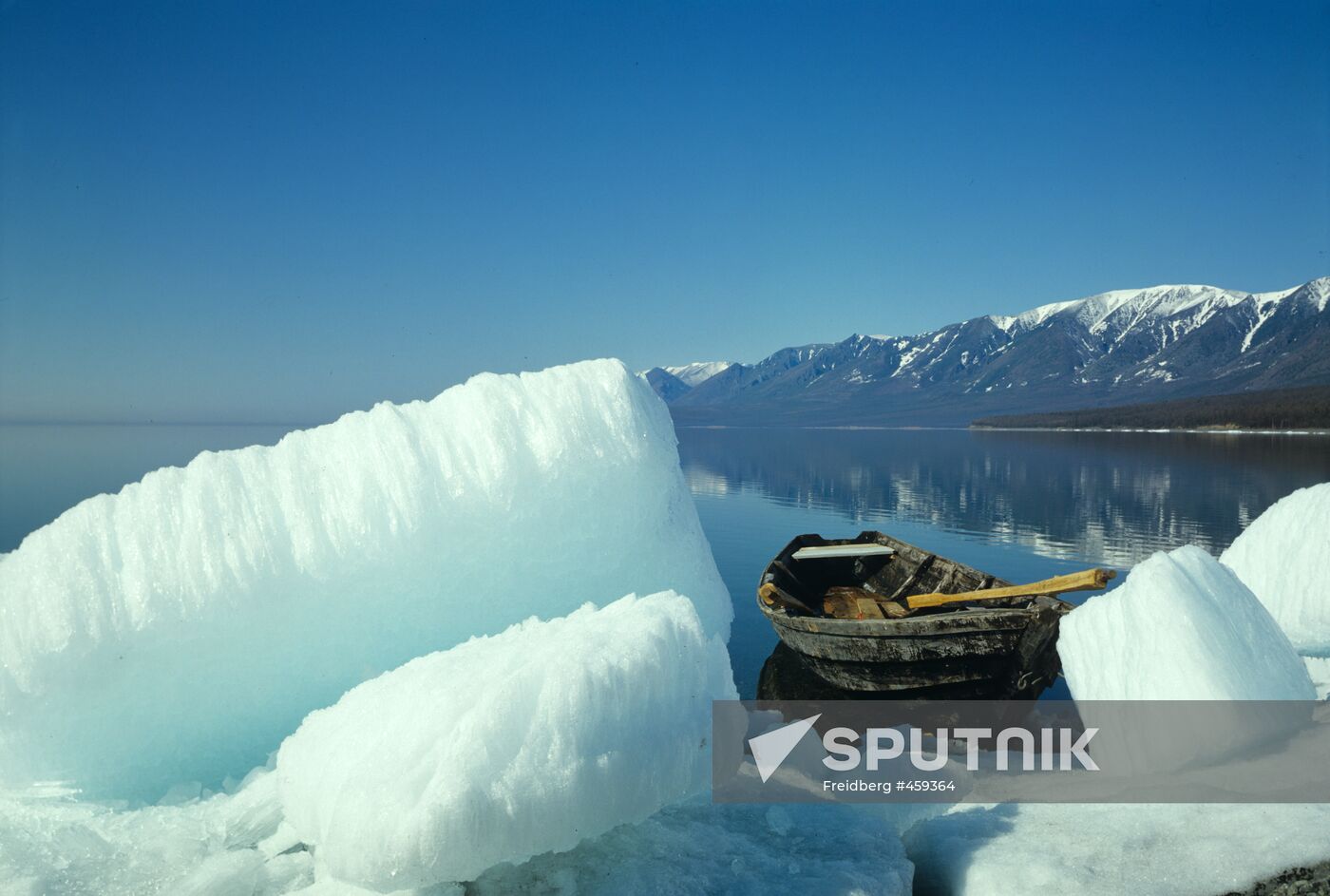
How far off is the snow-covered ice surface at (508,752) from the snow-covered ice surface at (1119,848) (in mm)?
1997

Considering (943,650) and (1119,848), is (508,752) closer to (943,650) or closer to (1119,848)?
(1119,848)

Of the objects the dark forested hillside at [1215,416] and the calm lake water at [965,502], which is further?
the dark forested hillside at [1215,416]

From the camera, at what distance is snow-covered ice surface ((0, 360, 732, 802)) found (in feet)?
22.4

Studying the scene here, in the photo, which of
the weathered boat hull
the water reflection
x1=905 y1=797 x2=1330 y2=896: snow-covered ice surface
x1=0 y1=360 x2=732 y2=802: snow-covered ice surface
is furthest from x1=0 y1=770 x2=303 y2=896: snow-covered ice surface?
the water reflection

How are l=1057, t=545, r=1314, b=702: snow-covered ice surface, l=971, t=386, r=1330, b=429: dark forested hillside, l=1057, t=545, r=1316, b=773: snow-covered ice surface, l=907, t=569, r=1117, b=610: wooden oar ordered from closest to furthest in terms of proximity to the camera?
l=1057, t=545, r=1316, b=773: snow-covered ice surface → l=1057, t=545, r=1314, b=702: snow-covered ice surface → l=907, t=569, r=1117, b=610: wooden oar → l=971, t=386, r=1330, b=429: dark forested hillside

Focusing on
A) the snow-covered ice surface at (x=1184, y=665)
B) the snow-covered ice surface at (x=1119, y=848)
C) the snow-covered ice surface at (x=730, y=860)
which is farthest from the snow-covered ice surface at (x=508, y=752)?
the snow-covered ice surface at (x=1184, y=665)

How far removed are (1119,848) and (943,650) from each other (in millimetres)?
5046

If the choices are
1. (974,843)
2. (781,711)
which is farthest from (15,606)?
(781,711)

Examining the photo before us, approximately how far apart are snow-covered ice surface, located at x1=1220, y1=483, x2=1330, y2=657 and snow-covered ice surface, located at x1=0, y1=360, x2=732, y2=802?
32.5 feet

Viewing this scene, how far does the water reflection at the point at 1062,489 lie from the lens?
28.8 metres

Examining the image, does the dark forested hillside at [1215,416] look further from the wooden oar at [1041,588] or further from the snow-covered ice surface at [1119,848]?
the snow-covered ice surface at [1119,848]

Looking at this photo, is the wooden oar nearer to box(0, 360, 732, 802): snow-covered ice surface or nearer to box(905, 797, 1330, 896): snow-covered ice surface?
box(905, 797, 1330, 896): snow-covered ice surface

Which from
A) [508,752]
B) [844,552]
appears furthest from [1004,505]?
[508,752]

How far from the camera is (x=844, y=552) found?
Result: 15.9 metres
